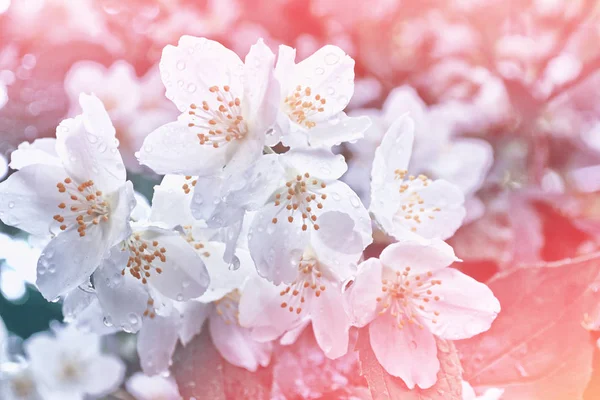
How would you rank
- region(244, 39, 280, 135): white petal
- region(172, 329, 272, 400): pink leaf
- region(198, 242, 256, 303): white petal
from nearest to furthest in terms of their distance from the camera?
region(244, 39, 280, 135): white petal, region(198, 242, 256, 303): white petal, region(172, 329, 272, 400): pink leaf

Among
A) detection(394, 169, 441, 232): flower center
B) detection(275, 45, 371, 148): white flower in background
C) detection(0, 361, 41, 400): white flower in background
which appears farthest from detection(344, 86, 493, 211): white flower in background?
detection(0, 361, 41, 400): white flower in background

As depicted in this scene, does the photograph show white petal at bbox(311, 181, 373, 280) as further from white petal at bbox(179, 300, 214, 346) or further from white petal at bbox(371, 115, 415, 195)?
white petal at bbox(179, 300, 214, 346)

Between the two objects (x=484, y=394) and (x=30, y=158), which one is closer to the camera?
(x=30, y=158)

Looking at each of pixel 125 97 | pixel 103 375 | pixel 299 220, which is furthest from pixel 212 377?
pixel 125 97

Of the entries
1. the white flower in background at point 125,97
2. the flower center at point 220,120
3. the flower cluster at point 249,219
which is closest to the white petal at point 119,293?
the flower cluster at point 249,219

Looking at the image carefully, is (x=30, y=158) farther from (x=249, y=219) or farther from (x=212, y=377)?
(x=212, y=377)
